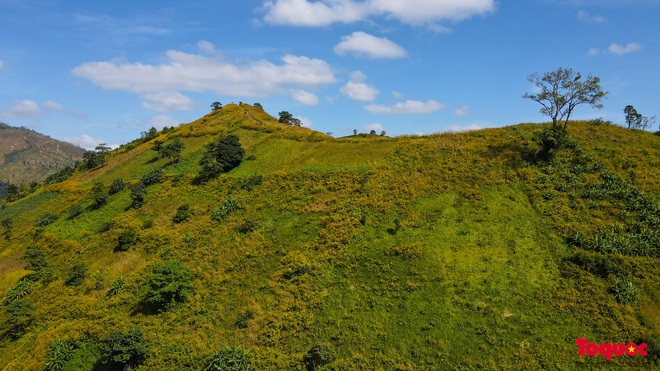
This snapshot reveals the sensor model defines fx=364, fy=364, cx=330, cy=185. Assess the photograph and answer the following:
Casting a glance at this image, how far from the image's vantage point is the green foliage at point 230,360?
100 ft

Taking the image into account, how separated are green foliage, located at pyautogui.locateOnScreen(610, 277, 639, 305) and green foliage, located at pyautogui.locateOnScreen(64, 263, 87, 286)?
59255 mm

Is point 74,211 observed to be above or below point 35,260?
above

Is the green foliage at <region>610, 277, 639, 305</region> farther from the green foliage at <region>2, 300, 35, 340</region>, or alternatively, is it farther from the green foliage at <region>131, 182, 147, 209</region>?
the green foliage at <region>131, 182, 147, 209</region>

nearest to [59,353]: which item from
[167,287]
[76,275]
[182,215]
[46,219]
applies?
[167,287]

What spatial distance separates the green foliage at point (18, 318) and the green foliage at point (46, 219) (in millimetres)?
25553

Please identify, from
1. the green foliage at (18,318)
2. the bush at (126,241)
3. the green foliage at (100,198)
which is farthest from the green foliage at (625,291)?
the green foliage at (100,198)

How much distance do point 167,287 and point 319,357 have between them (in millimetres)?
18592

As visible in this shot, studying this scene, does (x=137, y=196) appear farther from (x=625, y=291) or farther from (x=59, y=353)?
(x=625, y=291)

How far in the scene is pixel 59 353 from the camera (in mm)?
36312

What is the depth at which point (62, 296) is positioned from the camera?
4578cm

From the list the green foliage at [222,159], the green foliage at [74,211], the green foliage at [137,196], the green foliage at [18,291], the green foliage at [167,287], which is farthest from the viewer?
the green foliage at [222,159]

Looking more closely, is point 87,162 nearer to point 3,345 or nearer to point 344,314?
point 3,345

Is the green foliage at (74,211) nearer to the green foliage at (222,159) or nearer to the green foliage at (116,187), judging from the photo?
the green foliage at (116,187)

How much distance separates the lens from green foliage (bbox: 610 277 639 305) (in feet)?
102
